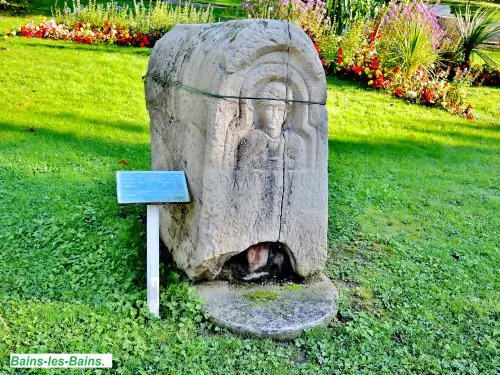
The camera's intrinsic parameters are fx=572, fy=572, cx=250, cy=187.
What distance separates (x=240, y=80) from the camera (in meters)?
3.46

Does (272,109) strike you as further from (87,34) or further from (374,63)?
(87,34)

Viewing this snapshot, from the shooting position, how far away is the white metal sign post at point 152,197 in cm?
348

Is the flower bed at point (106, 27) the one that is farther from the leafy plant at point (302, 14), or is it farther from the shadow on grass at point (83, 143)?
the shadow on grass at point (83, 143)

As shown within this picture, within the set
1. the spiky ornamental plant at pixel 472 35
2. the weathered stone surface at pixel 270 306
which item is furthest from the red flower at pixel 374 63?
the weathered stone surface at pixel 270 306

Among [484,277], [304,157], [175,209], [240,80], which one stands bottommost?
[484,277]

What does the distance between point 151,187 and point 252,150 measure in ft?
2.23

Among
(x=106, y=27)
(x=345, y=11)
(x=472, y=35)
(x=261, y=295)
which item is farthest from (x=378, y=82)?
(x=261, y=295)

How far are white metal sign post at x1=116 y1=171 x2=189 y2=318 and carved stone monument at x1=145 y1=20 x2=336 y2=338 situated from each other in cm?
16

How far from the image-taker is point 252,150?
142 inches

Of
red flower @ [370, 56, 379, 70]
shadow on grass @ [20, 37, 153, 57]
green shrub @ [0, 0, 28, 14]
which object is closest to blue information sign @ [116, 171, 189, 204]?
red flower @ [370, 56, 379, 70]

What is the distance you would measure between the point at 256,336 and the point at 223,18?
12.4 m

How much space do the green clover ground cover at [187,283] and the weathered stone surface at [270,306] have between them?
75mm

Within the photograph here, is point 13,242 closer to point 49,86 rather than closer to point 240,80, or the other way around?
point 240,80

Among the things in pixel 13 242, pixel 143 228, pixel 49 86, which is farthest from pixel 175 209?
pixel 49 86
